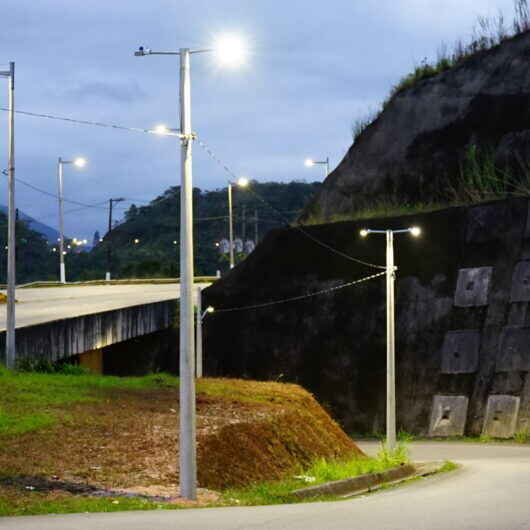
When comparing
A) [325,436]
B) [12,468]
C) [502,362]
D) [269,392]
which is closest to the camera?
[12,468]

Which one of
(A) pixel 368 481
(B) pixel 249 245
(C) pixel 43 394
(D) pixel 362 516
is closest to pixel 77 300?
(C) pixel 43 394

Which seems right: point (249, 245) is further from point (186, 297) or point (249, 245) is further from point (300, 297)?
point (186, 297)

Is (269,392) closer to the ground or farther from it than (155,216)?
closer to the ground

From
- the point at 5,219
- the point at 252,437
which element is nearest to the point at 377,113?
the point at 252,437

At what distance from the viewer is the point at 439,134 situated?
1873 inches

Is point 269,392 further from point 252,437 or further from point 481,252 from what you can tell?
point 481,252

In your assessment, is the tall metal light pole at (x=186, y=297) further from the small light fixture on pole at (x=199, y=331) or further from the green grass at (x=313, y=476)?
the small light fixture on pole at (x=199, y=331)

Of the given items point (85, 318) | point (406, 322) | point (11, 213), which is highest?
point (11, 213)

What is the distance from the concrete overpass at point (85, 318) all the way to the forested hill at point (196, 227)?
5250 cm

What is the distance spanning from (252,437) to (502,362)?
1852 cm

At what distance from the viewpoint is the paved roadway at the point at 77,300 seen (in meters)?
34.8

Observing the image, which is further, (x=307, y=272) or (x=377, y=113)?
(x=377, y=113)

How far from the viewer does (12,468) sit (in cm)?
1595

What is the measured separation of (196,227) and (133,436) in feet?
433
